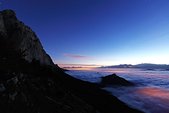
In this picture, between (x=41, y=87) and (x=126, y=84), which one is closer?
(x=41, y=87)

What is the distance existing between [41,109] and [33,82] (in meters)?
3.10

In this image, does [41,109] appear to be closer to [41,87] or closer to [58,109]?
[58,109]

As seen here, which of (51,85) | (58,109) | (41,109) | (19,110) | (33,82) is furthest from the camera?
(51,85)

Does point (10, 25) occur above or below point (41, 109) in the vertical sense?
above

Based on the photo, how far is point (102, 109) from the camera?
22.9 m

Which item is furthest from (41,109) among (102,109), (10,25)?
(10,25)

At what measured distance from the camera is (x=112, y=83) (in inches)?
2392

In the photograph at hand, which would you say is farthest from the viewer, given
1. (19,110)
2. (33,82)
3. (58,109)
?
(33,82)

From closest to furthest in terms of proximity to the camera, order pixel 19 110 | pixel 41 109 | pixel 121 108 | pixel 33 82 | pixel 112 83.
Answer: pixel 19 110 → pixel 41 109 → pixel 33 82 → pixel 121 108 → pixel 112 83

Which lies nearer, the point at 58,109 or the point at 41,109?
the point at 41,109

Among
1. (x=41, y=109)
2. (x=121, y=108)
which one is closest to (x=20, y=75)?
(x=41, y=109)

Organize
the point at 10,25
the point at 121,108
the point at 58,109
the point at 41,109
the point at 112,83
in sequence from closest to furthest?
the point at 41,109, the point at 58,109, the point at 121,108, the point at 10,25, the point at 112,83

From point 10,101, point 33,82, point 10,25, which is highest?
point 10,25

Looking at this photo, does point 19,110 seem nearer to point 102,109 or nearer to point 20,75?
point 20,75
